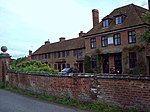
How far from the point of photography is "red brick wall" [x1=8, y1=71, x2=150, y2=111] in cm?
741

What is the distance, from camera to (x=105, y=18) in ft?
122

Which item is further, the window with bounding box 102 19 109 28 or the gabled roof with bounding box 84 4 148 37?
the window with bounding box 102 19 109 28

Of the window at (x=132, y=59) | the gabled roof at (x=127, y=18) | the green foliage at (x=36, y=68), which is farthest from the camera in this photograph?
the gabled roof at (x=127, y=18)

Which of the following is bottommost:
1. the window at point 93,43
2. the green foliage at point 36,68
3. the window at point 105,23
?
Answer: the green foliage at point 36,68

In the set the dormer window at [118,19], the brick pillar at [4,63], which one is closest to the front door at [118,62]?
Result: the dormer window at [118,19]

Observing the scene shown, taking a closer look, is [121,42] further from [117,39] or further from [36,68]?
[36,68]

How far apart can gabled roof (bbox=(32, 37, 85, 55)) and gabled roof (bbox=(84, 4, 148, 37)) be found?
5.84 m

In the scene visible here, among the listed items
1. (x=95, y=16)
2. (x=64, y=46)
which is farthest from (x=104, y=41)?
(x=64, y=46)

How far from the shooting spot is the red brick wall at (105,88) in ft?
24.3

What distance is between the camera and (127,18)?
3431 cm

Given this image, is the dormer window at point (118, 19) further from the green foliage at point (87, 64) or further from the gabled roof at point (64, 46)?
the gabled roof at point (64, 46)

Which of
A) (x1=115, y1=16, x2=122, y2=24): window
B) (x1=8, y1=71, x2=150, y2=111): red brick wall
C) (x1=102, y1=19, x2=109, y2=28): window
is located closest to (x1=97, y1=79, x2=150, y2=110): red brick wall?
(x1=8, y1=71, x2=150, y2=111): red brick wall

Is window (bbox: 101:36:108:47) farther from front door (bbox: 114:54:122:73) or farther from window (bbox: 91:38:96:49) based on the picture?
front door (bbox: 114:54:122:73)

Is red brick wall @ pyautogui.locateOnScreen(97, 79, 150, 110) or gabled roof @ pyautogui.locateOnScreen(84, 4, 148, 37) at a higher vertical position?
gabled roof @ pyautogui.locateOnScreen(84, 4, 148, 37)
